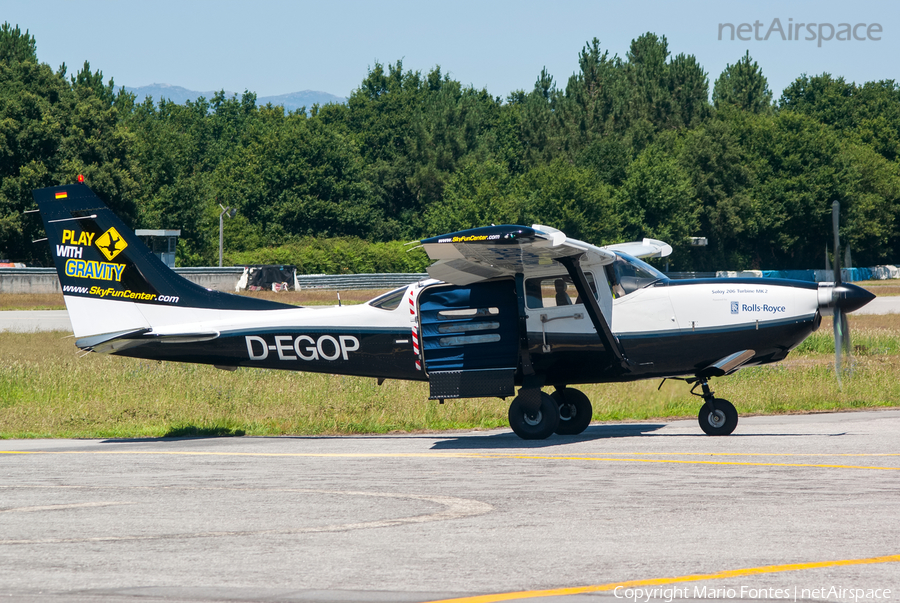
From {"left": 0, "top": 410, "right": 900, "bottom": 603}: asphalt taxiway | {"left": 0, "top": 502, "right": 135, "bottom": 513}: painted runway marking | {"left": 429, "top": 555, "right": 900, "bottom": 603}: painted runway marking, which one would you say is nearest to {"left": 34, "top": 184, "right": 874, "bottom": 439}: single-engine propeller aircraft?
{"left": 0, "top": 410, "right": 900, "bottom": 603}: asphalt taxiway

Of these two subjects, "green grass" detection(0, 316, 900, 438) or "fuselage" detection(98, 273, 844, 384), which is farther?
"green grass" detection(0, 316, 900, 438)

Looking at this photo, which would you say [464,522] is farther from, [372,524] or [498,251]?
[498,251]

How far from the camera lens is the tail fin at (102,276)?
44.7 feet

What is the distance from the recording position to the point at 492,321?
41.5 feet

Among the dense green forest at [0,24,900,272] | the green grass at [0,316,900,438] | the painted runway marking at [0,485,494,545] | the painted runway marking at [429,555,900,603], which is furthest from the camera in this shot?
the dense green forest at [0,24,900,272]

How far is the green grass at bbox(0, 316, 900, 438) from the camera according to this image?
14.8 metres

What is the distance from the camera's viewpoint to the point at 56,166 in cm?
5744

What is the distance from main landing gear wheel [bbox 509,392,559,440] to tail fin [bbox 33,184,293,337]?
4.23 m

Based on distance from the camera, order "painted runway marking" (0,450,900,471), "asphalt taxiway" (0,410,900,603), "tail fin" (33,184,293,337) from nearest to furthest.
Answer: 1. "asphalt taxiway" (0,410,900,603)
2. "painted runway marking" (0,450,900,471)
3. "tail fin" (33,184,293,337)

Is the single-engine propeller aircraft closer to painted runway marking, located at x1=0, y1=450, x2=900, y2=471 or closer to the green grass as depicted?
painted runway marking, located at x1=0, y1=450, x2=900, y2=471

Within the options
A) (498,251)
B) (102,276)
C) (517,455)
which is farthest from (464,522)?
Answer: (102,276)

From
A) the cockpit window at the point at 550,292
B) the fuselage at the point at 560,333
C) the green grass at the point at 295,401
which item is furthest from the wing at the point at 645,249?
the green grass at the point at 295,401

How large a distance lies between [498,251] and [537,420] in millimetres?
2662

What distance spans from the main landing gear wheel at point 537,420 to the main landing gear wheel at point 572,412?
2.68 ft
